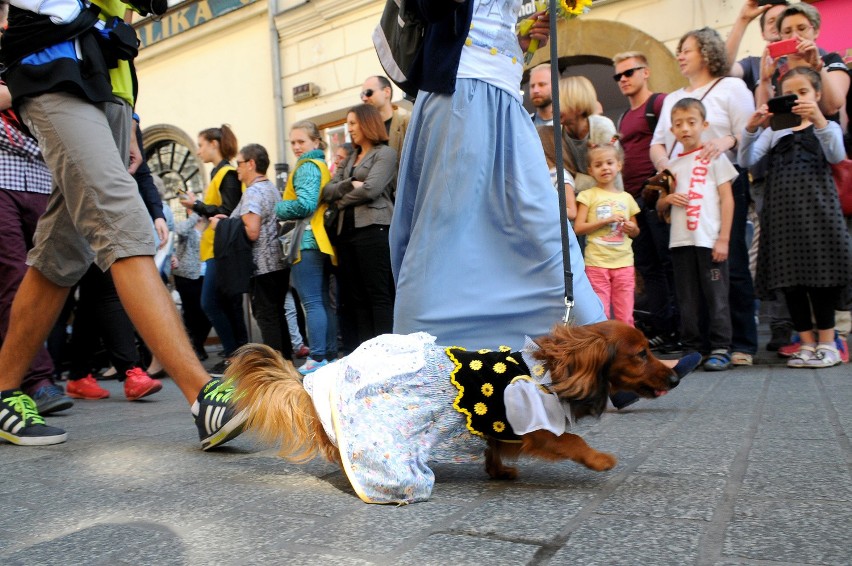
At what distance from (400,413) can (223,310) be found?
5.24m

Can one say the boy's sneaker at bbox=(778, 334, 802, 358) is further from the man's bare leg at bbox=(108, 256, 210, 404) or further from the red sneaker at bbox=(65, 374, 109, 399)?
the red sneaker at bbox=(65, 374, 109, 399)

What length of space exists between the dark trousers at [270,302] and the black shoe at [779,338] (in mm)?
3875

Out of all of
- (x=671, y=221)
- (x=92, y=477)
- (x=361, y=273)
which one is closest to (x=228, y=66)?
(x=361, y=273)

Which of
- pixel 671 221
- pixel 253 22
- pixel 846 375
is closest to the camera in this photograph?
pixel 846 375

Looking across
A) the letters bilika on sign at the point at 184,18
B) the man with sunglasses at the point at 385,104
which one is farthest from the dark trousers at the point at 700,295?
the letters bilika on sign at the point at 184,18

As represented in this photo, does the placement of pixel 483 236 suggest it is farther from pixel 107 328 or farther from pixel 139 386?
pixel 107 328

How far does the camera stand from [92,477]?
97.0 inches

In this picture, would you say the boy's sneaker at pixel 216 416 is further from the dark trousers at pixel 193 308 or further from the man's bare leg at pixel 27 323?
the dark trousers at pixel 193 308

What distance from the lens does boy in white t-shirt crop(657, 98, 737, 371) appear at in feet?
17.4

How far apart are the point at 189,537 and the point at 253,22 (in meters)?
13.6

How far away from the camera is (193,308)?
870cm

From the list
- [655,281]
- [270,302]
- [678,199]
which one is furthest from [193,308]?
[678,199]

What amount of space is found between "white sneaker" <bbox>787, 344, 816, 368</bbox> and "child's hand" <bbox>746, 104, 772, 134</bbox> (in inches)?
58.4

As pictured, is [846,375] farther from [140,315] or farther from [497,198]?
[140,315]
